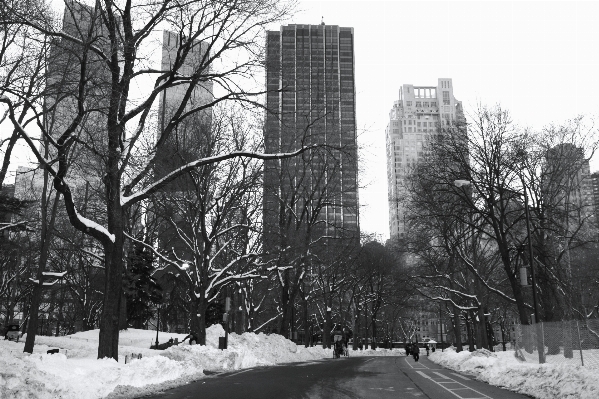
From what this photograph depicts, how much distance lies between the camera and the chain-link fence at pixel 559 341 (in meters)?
15.9

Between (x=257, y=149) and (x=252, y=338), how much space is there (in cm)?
1121

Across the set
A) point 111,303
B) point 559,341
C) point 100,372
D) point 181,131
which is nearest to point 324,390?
point 100,372

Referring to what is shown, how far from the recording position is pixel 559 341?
19.4 metres

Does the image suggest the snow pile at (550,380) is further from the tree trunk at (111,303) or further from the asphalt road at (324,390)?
the tree trunk at (111,303)

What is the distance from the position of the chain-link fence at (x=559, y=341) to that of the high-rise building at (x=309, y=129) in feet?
31.3

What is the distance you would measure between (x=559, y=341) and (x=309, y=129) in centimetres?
1797

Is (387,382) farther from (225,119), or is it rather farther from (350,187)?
(350,187)

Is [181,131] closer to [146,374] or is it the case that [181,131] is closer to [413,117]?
[146,374]

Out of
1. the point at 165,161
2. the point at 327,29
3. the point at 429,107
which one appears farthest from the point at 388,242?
the point at 429,107

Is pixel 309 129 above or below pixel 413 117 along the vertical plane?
below

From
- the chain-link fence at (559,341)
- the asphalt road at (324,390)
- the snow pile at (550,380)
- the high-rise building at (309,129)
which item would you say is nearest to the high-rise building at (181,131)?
the high-rise building at (309,129)

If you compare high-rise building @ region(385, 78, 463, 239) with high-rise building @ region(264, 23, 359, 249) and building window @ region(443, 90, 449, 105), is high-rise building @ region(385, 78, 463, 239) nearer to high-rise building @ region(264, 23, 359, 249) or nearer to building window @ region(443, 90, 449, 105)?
building window @ region(443, 90, 449, 105)

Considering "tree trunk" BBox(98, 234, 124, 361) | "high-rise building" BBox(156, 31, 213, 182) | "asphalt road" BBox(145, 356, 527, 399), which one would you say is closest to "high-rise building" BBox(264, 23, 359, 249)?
"high-rise building" BBox(156, 31, 213, 182)

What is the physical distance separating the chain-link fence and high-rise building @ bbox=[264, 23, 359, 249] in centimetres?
955
